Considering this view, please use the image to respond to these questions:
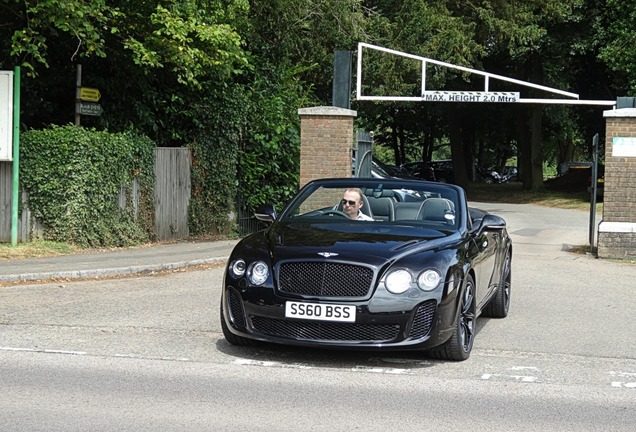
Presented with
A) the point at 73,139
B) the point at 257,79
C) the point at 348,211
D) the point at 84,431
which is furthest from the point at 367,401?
the point at 257,79

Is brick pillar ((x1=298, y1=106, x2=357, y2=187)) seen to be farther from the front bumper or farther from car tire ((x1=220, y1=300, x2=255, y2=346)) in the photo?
the front bumper

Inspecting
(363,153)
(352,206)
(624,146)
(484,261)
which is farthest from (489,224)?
(363,153)

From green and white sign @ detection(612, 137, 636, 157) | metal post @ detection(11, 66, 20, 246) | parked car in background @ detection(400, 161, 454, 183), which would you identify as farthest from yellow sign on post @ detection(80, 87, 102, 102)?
parked car in background @ detection(400, 161, 454, 183)

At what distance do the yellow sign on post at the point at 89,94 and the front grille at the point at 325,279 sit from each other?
1149 cm

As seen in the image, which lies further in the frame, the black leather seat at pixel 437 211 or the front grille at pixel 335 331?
the black leather seat at pixel 437 211

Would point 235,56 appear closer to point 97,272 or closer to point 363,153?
point 363,153

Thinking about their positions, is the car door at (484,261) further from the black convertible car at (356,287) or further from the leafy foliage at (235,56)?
the leafy foliage at (235,56)

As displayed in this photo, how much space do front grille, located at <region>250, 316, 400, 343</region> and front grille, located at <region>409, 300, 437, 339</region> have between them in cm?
14

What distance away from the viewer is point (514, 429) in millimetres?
5742

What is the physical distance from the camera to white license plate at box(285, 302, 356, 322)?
7.16 m

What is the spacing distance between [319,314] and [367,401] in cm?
103

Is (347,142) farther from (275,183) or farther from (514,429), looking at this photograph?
(514,429)

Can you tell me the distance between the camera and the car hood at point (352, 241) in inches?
292

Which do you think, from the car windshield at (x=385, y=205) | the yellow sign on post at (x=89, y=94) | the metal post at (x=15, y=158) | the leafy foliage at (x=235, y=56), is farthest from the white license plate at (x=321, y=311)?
the yellow sign on post at (x=89, y=94)
